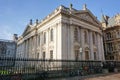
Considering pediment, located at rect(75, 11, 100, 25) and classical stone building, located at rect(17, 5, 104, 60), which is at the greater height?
pediment, located at rect(75, 11, 100, 25)

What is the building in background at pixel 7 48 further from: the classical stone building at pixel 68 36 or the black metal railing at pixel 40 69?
the black metal railing at pixel 40 69

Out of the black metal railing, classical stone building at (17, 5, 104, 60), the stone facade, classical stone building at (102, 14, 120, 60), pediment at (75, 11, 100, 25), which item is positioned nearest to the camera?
the black metal railing

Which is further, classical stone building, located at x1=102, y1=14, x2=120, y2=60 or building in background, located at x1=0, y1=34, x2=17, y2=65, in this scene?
building in background, located at x1=0, y1=34, x2=17, y2=65

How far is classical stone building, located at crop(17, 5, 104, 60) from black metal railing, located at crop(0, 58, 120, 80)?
11.4 ft

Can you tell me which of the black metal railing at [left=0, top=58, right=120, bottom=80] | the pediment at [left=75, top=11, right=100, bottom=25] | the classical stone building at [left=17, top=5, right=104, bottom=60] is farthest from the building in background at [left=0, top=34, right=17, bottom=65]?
the black metal railing at [left=0, top=58, right=120, bottom=80]

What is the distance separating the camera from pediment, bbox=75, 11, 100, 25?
27583 millimetres

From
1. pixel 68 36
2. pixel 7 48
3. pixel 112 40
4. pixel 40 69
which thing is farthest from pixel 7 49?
pixel 40 69

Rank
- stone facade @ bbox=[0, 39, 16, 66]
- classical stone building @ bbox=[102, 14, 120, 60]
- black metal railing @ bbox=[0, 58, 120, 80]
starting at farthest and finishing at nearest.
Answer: stone facade @ bbox=[0, 39, 16, 66], classical stone building @ bbox=[102, 14, 120, 60], black metal railing @ bbox=[0, 58, 120, 80]

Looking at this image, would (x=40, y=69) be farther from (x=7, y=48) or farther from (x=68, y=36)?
(x=7, y=48)

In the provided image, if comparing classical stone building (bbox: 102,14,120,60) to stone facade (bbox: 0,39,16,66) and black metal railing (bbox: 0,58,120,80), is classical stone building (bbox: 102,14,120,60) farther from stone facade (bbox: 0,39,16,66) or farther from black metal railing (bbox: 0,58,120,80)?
stone facade (bbox: 0,39,16,66)

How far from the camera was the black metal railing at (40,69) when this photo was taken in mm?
12438

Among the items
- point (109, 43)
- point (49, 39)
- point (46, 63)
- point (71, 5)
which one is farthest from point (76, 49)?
point (109, 43)

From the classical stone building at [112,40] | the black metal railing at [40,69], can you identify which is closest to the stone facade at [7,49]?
the classical stone building at [112,40]

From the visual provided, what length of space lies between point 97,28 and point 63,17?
11194 millimetres
